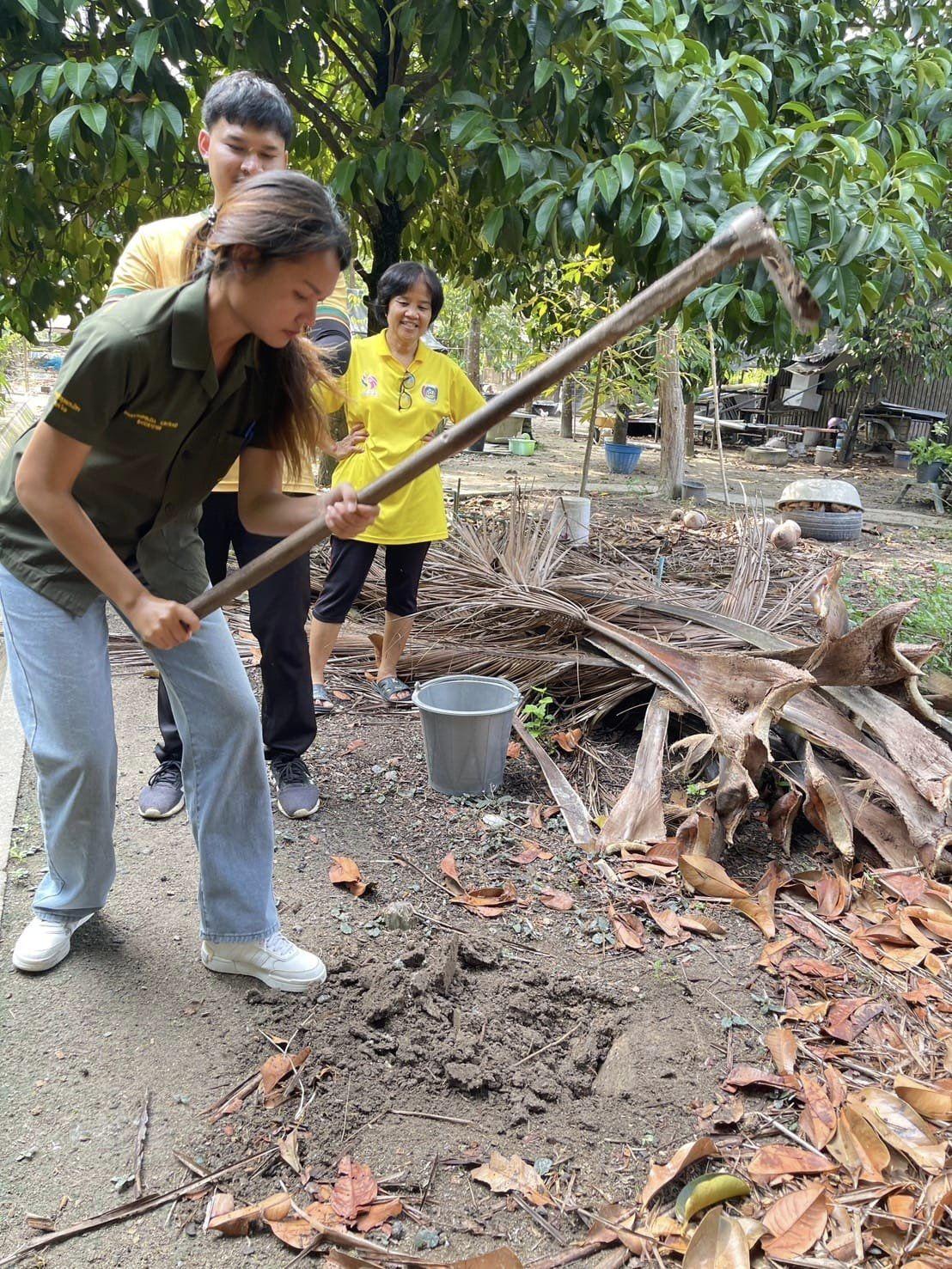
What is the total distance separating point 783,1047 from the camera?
6.57 ft

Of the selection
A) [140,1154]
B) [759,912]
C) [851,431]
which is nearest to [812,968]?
[759,912]

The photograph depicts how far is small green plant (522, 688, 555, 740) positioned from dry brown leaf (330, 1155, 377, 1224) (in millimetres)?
2051

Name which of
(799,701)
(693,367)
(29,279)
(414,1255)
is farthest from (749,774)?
(693,367)

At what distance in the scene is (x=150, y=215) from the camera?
15.4 feet

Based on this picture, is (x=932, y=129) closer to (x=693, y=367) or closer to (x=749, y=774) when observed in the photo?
(x=749, y=774)

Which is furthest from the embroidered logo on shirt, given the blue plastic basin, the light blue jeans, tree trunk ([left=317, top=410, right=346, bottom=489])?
the blue plastic basin

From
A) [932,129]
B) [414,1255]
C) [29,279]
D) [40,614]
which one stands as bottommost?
[414,1255]

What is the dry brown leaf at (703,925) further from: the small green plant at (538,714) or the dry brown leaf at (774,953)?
the small green plant at (538,714)

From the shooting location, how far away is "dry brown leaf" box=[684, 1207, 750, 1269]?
149 cm

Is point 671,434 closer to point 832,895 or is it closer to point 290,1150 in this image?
point 832,895

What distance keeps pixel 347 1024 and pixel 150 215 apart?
166 inches

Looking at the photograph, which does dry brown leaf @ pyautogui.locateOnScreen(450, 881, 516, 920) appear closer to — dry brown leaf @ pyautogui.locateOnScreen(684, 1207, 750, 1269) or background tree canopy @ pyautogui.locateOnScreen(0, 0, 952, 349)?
dry brown leaf @ pyautogui.locateOnScreen(684, 1207, 750, 1269)

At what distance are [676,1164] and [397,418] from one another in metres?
2.79

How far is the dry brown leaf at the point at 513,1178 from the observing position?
165cm
